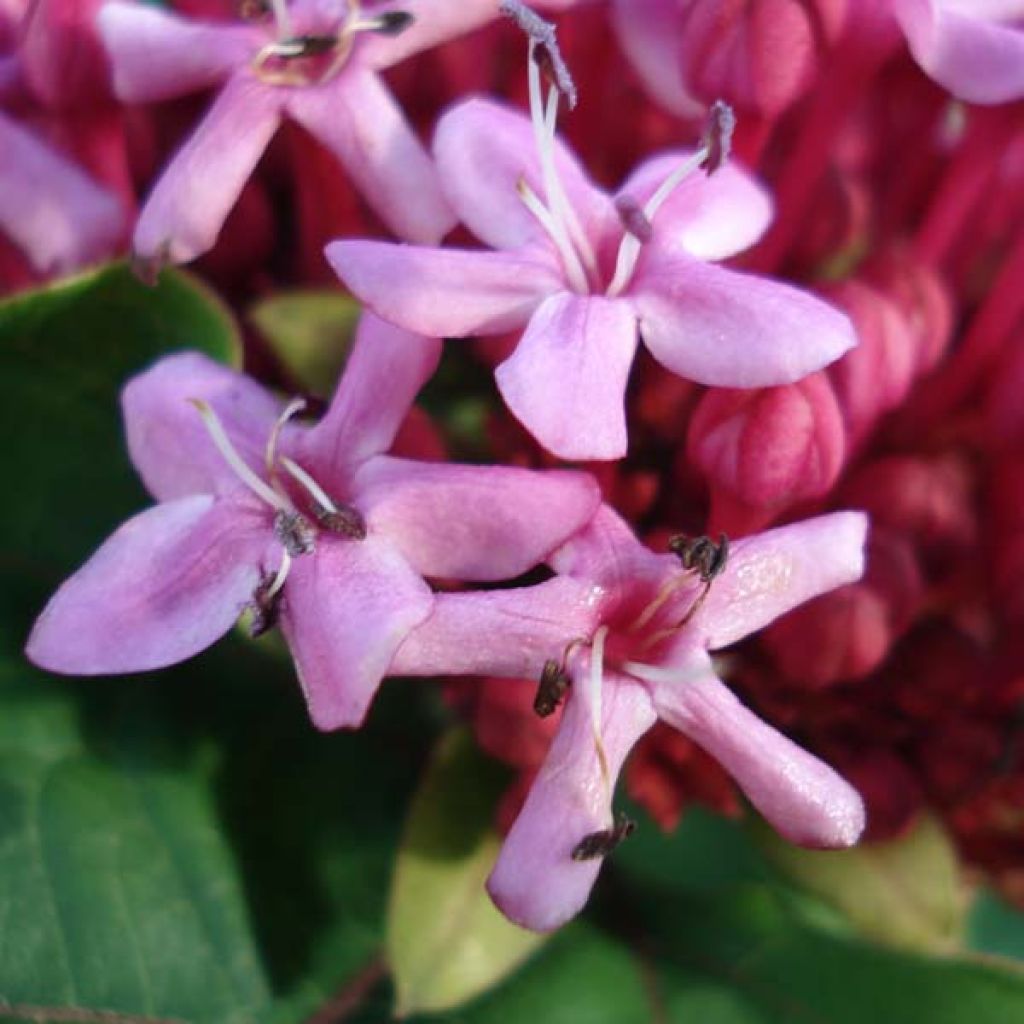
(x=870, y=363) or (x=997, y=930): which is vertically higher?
(x=870, y=363)

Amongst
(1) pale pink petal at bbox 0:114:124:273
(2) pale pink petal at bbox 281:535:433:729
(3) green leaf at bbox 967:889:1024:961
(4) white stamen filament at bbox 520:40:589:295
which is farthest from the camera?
(3) green leaf at bbox 967:889:1024:961

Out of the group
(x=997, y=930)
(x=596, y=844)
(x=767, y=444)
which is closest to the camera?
(x=596, y=844)

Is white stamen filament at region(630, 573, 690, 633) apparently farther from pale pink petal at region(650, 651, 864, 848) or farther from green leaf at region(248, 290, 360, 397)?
green leaf at region(248, 290, 360, 397)

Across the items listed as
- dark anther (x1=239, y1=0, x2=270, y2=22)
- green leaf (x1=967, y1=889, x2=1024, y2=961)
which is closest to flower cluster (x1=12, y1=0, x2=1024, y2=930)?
dark anther (x1=239, y1=0, x2=270, y2=22)

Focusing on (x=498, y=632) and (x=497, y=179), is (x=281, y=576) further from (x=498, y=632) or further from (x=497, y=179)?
(x=497, y=179)

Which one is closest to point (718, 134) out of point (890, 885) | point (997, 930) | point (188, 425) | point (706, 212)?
point (706, 212)

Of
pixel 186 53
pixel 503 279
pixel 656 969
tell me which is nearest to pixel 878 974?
pixel 656 969

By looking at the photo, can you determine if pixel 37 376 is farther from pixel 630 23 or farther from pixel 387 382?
pixel 630 23
